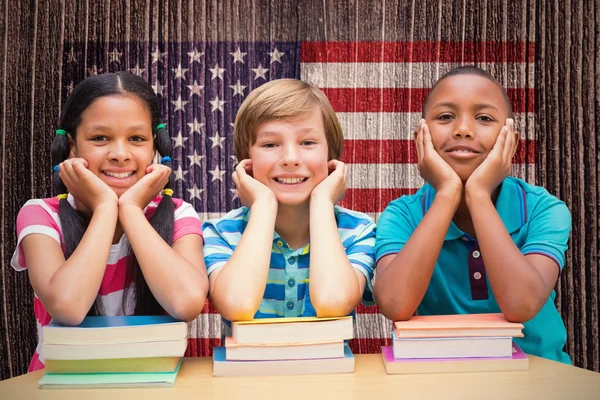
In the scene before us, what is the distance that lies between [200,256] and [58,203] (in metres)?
0.46

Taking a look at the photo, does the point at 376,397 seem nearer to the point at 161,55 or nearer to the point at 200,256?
the point at 200,256

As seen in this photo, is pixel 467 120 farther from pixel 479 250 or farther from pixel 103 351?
pixel 103 351

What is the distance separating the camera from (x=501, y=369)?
1.39 meters

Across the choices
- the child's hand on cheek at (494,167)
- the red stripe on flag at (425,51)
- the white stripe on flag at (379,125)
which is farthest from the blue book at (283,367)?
the red stripe on flag at (425,51)

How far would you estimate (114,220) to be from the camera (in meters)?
1.58

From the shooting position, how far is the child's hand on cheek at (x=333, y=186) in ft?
5.64

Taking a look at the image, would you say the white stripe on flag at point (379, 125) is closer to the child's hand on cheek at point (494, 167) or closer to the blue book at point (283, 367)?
the child's hand on cheek at point (494, 167)

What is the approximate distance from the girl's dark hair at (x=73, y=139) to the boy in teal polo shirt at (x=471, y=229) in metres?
0.62

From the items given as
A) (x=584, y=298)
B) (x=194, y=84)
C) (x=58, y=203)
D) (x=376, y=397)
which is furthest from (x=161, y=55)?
(x=584, y=298)

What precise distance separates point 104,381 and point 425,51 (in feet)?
5.40

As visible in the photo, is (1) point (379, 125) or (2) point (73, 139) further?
(1) point (379, 125)

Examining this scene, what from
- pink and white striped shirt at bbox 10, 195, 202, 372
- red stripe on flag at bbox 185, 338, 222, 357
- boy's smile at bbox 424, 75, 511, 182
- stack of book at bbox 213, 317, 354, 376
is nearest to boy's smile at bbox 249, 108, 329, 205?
pink and white striped shirt at bbox 10, 195, 202, 372

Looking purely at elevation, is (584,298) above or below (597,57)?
below

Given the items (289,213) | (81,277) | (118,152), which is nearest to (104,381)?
(81,277)
